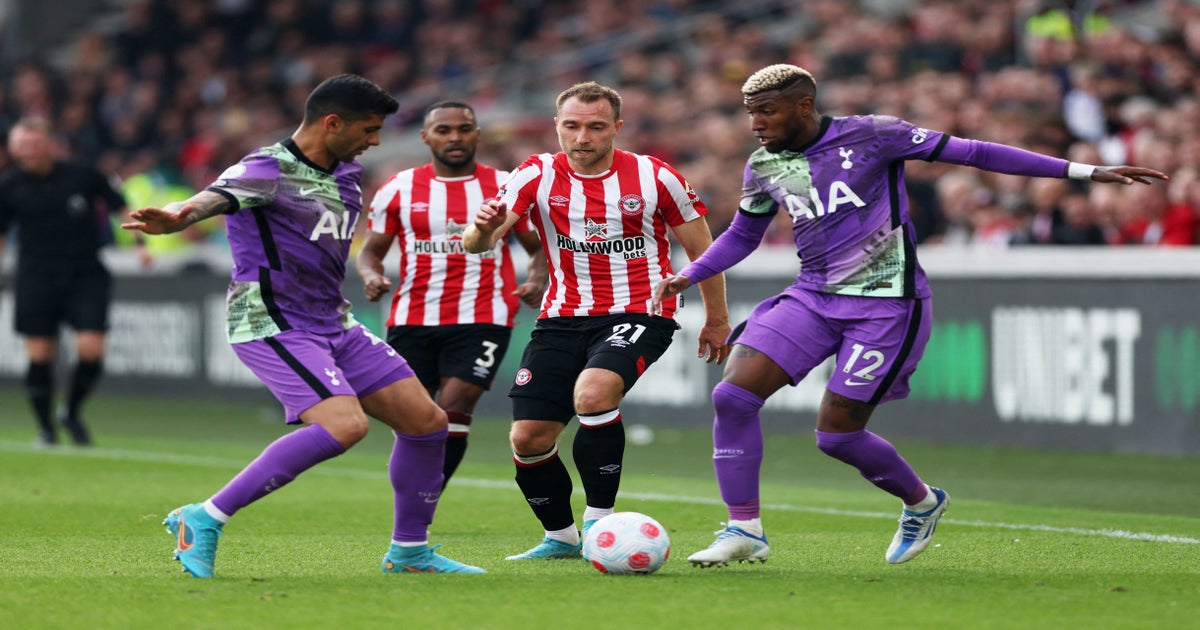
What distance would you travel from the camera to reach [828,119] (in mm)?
7320

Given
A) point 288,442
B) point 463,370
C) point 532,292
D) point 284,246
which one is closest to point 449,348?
point 463,370

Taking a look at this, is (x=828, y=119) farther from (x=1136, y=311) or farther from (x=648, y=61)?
(x=648, y=61)

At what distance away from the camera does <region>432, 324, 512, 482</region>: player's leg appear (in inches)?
A: 351

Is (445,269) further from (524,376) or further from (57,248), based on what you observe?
(57,248)

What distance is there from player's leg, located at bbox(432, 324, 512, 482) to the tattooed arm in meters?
2.62

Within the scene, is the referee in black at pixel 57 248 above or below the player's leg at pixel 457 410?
above

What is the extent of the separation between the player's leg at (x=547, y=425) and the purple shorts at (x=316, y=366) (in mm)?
683

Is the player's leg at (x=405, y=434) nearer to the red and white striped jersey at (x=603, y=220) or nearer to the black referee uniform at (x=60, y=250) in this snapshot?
the red and white striped jersey at (x=603, y=220)

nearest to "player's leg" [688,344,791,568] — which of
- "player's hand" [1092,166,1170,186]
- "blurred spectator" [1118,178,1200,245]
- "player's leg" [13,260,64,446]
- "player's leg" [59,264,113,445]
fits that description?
"player's hand" [1092,166,1170,186]

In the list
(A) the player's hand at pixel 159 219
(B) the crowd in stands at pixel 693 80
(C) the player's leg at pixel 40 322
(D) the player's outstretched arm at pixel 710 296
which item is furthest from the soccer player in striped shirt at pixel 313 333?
(B) the crowd in stands at pixel 693 80

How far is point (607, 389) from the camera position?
7.23 metres

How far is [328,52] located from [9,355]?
6950 mm

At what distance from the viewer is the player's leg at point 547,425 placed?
7.51 meters

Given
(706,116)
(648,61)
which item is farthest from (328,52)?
(706,116)
